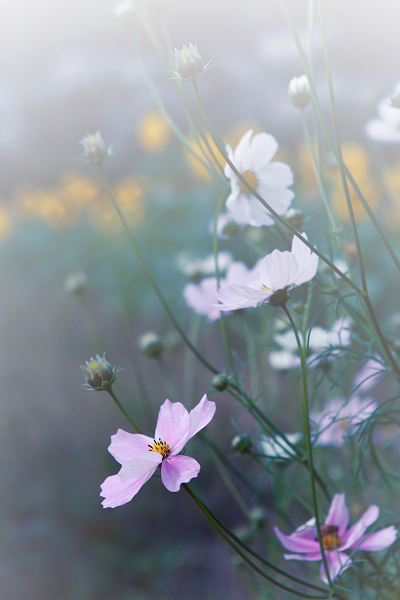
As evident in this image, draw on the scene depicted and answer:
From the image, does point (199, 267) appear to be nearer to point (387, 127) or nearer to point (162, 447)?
point (387, 127)

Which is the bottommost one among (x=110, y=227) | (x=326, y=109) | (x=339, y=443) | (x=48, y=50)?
(x=339, y=443)

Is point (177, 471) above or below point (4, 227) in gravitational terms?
below

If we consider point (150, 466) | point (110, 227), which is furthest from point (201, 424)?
point (110, 227)

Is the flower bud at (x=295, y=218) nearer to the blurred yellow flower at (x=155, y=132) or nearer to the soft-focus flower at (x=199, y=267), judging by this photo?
the soft-focus flower at (x=199, y=267)

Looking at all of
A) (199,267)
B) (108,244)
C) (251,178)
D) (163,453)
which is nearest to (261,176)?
(251,178)

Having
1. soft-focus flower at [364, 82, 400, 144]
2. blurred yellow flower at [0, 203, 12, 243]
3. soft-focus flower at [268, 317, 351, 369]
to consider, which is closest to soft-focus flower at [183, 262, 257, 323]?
soft-focus flower at [268, 317, 351, 369]

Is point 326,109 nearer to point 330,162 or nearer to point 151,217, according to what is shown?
point 151,217
